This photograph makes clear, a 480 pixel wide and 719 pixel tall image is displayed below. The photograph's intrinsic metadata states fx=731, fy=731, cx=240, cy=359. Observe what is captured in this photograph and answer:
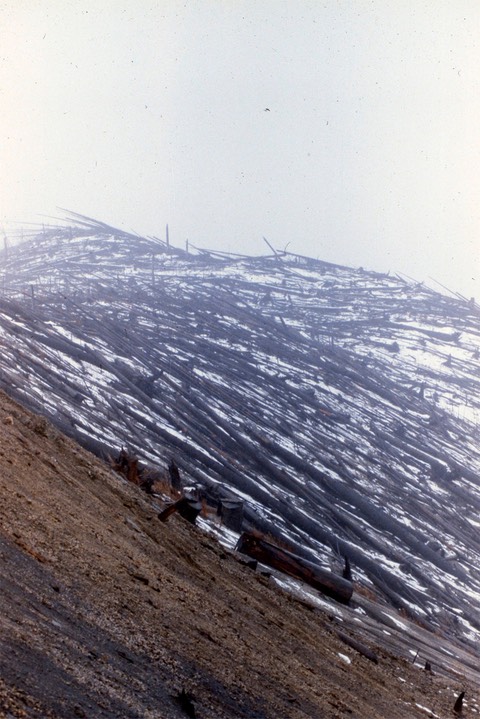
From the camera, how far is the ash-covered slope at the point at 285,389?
18.5 metres

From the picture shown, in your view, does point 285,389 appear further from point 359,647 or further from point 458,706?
point 458,706

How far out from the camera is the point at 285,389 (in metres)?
30.3

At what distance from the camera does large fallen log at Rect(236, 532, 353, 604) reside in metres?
11.1

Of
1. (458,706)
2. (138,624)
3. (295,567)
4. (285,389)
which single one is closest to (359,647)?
(458,706)

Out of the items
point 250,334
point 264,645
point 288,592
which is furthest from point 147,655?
point 250,334

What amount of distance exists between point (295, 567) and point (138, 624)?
6.64m

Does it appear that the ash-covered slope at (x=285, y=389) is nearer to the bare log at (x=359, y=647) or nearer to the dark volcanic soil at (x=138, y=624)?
the bare log at (x=359, y=647)

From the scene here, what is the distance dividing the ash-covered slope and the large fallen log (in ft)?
16.8

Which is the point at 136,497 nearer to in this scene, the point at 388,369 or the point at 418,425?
the point at 418,425

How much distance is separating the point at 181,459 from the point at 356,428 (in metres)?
11.8

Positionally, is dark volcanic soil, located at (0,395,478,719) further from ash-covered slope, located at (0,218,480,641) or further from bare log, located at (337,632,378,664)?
ash-covered slope, located at (0,218,480,641)

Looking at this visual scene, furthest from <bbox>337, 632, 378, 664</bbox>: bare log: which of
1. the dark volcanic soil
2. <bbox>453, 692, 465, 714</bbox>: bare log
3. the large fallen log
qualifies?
the large fallen log

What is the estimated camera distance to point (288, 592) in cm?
962

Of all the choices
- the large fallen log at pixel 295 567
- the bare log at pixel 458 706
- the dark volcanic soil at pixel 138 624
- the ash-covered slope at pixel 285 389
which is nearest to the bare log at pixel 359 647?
the dark volcanic soil at pixel 138 624
